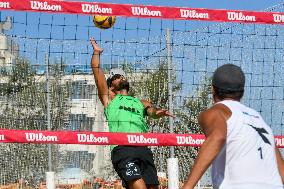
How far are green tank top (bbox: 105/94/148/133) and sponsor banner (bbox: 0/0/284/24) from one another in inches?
45.5

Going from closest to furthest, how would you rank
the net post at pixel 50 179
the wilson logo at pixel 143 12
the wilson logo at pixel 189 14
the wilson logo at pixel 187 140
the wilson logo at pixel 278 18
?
1. the wilson logo at pixel 187 140
2. the wilson logo at pixel 143 12
3. the wilson logo at pixel 189 14
4. the wilson logo at pixel 278 18
5. the net post at pixel 50 179

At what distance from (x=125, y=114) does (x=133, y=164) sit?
628 mm

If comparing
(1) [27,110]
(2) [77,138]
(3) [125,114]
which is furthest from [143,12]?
(1) [27,110]

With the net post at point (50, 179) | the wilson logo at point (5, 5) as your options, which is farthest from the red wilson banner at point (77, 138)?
the net post at point (50, 179)

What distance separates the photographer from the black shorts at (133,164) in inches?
297

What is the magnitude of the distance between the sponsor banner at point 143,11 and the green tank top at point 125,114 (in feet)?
3.79

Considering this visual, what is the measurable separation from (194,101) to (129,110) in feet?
15.3

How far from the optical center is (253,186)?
3.75 metres

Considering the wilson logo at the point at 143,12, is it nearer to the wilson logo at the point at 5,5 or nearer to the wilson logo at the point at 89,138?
the wilson logo at the point at 5,5

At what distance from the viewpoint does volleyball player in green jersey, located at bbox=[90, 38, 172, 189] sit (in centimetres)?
758

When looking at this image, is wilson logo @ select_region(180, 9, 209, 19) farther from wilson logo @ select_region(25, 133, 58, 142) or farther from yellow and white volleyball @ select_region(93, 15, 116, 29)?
wilson logo @ select_region(25, 133, 58, 142)

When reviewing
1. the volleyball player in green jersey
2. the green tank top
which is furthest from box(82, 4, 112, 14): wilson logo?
the green tank top

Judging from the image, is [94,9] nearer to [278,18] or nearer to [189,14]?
[189,14]

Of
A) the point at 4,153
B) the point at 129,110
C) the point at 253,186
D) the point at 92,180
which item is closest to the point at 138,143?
the point at 129,110
